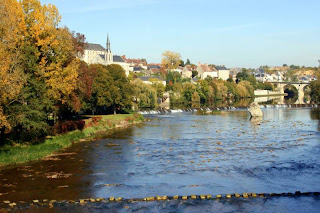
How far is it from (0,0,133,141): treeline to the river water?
5.07 m

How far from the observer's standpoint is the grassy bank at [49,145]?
38.7 meters

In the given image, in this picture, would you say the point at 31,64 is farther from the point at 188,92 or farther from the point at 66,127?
the point at 188,92

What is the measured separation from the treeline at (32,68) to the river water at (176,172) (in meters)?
5.07

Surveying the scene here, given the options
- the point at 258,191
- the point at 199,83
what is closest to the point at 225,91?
the point at 199,83

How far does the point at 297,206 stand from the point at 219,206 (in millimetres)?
4843

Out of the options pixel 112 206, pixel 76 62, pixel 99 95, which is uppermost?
pixel 76 62

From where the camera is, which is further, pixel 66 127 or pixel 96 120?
pixel 96 120

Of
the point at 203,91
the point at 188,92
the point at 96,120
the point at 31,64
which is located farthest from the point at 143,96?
the point at 31,64

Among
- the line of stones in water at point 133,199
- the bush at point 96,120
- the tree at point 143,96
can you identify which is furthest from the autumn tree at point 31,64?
the tree at point 143,96

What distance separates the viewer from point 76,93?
55406 mm

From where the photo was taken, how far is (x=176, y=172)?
1377 inches

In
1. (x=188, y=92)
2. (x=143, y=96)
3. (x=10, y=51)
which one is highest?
(x=10, y=51)

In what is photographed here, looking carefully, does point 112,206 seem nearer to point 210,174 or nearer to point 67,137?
point 210,174

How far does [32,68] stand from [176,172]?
64.9ft
